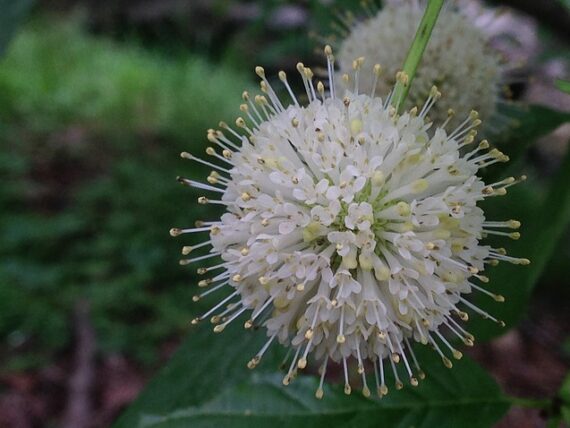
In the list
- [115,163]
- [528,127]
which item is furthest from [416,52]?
[115,163]

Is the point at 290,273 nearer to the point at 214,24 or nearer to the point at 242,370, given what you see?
the point at 242,370

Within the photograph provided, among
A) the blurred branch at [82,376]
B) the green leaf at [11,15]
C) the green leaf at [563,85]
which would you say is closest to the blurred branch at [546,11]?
the green leaf at [563,85]

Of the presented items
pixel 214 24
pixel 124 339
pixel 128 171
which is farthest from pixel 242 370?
pixel 214 24

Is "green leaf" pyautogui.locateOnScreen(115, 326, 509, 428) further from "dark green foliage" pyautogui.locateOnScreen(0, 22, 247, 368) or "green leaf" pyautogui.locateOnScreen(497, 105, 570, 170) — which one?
"dark green foliage" pyautogui.locateOnScreen(0, 22, 247, 368)

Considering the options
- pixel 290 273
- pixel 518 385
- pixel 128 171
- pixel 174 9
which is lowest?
pixel 518 385

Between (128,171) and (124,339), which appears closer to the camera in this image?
(124,339)
